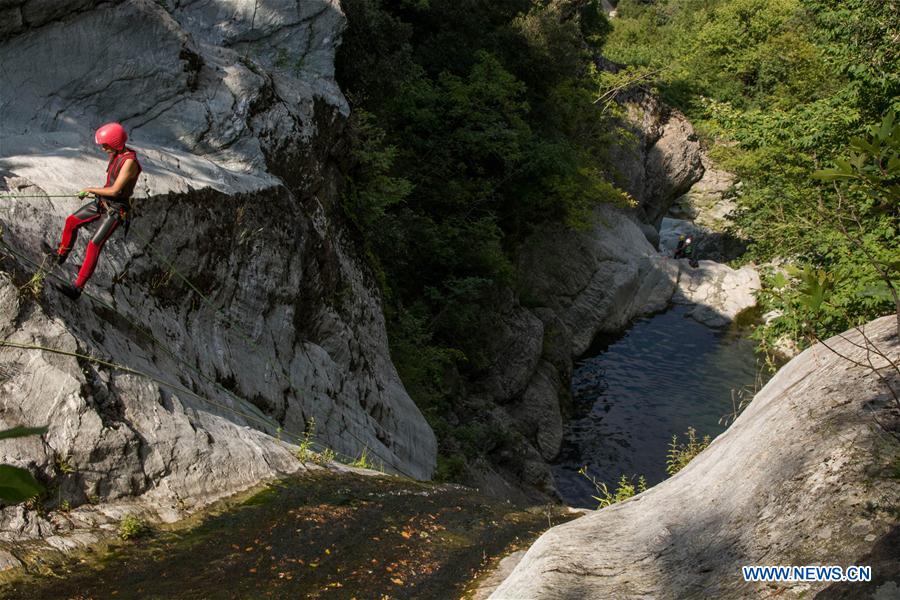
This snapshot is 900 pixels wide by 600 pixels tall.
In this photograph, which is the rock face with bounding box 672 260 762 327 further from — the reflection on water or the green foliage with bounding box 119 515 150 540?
the green foliage with bounding box 119 515 150 540

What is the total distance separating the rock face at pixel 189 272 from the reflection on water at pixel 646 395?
8534 millimetres

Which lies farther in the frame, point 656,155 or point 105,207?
point 656,155

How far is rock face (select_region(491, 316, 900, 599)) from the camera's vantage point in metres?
3.76

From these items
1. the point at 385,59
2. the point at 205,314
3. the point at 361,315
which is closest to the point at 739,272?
the point at 385,59

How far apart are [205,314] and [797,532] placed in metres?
6.64

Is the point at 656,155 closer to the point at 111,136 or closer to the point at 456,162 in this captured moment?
the point at 456,162

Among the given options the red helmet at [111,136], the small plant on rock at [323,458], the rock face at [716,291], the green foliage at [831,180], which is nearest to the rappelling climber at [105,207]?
the red helmet at [111,136]

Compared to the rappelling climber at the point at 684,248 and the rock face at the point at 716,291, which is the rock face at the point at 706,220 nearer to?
the rappelling climber at the point at 684,248

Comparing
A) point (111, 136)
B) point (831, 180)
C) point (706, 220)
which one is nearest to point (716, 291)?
point (706, 220)

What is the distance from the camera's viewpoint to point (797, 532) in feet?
13.0

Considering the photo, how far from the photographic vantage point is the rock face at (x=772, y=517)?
12.3 feet

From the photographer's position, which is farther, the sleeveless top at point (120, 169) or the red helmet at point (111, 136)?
the sleeveless top at point (120, 169)

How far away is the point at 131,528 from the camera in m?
5.26

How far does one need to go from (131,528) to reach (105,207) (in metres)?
2.92
